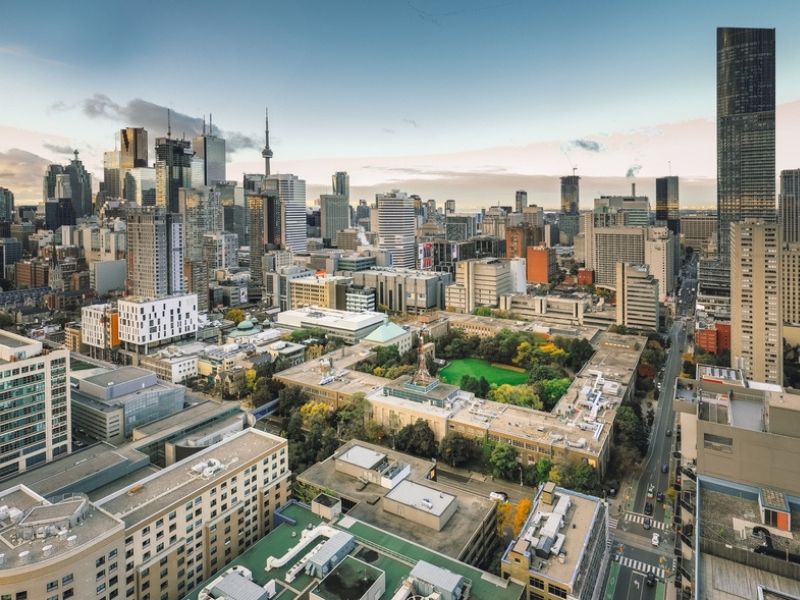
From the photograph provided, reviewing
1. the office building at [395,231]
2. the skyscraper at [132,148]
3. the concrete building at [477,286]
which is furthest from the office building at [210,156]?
→ the concrete building at [477,286]

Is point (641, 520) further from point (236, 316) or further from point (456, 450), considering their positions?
point (236, 316)

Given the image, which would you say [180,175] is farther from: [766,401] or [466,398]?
[766,401]

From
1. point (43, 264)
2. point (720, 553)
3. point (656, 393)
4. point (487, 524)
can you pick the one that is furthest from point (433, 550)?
point (43, 264)

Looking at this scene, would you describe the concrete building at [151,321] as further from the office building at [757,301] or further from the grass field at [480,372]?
the office building at [757,301]

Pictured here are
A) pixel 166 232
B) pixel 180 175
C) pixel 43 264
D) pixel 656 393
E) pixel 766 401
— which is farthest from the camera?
pixel 180 175

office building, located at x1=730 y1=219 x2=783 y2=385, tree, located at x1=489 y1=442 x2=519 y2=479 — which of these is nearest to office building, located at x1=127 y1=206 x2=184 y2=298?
tree, located at x1=489 y1=442 x2=519 y2=479

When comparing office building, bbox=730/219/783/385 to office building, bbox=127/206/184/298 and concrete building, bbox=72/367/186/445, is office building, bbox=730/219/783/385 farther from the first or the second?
office building, bbox=127/206/184/298
